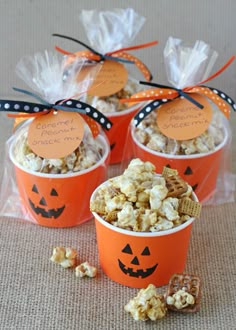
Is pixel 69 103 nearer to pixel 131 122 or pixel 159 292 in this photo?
pixel 131 122

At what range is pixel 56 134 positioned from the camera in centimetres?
141

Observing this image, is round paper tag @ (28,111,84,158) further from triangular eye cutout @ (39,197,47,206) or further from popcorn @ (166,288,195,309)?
popcorn @ (166,288,195,309)

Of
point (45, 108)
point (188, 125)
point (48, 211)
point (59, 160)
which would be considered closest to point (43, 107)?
point (45, 108)

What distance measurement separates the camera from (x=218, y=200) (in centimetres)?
158

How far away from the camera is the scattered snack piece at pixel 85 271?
1297mm

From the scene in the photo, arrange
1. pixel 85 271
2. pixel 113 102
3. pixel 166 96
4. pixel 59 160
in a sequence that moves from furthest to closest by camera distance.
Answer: pixel 113 102 → pixel 166 96 → pixel 59 160 → pixel 85 271

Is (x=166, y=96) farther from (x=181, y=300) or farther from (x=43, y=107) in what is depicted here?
(x=181, y=300)

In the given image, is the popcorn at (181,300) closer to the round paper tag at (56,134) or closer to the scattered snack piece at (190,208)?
the scattered snack piece at (190,208)

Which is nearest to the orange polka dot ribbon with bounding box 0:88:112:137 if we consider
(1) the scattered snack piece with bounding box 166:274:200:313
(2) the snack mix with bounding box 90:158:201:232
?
(2) the snack mix with bounding box 90:158:201:232

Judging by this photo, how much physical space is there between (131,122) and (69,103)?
231 mm

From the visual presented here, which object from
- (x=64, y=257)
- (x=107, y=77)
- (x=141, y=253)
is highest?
(x=107, y=77)

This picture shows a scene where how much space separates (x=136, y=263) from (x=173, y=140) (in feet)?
1.21

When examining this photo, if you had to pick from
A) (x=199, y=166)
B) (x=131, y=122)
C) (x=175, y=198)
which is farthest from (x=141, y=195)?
(x=131, y=122)

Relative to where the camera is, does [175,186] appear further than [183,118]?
No
